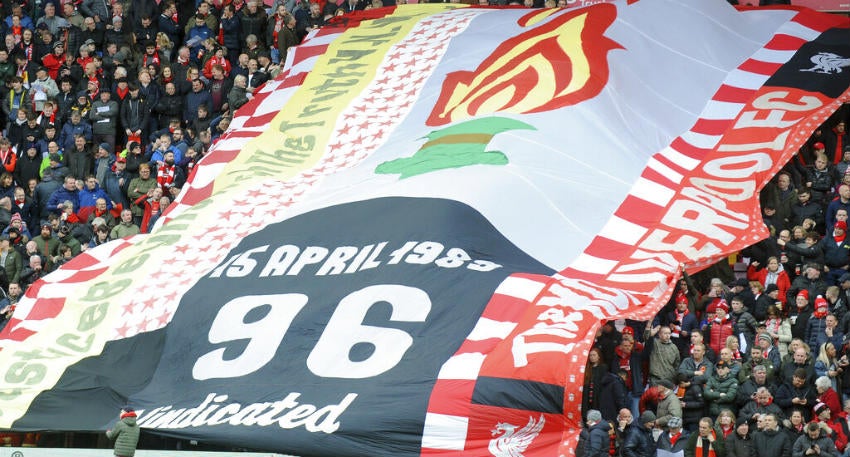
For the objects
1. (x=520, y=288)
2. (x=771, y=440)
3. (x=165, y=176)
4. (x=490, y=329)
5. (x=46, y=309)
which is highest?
(x=520, y=288)

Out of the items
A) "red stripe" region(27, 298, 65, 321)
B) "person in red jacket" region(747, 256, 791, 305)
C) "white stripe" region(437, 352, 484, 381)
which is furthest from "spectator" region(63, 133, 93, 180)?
"person in red jacket" region(747, 256, 791, 305)

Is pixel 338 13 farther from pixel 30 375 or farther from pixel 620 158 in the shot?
pixel 30 375

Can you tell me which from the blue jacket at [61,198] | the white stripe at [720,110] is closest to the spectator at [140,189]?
the blue jacket at [61,198]

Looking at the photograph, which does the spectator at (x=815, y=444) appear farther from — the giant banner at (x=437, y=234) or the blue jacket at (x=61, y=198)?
the blue jacket at (x=61, y=198)

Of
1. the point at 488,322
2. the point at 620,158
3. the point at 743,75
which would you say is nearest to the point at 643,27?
the point at 743,75

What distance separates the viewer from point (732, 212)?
19562 mm

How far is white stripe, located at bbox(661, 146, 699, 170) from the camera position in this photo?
20453 millimetres

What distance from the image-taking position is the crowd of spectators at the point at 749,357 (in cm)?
1709

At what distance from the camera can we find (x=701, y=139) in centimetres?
2105

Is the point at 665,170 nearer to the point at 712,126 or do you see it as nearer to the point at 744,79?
the point at 712,126

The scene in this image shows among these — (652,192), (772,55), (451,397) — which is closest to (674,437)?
(451,397)

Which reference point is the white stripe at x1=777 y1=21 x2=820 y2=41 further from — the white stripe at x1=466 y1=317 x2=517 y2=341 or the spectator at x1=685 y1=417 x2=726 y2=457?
the white stripe at x1=466 y1=317 x2=517 y2=341

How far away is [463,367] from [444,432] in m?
0.78

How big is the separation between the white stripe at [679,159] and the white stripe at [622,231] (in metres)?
1.80
